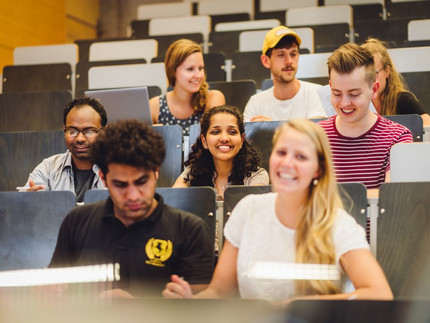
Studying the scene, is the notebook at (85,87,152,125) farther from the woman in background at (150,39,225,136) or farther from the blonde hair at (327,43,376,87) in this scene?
the blonde hair at (327,43,376,87)

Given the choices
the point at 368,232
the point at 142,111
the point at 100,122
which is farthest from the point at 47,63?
the point at 368,232

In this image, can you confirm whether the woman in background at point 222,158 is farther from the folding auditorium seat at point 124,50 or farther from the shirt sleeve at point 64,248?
the folding auditorium seat at point 124,50

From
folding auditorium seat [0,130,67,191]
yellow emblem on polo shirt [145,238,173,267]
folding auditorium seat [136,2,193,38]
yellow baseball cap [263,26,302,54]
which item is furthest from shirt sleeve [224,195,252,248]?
folding auditorium seat [136,2,193,38]

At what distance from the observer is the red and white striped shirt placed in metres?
1.57

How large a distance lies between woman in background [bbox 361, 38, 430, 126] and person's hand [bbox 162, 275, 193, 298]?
1211 mm

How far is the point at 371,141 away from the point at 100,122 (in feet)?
2.43

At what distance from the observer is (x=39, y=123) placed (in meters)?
2.54

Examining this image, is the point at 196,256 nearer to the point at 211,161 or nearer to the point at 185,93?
the point at 211,161

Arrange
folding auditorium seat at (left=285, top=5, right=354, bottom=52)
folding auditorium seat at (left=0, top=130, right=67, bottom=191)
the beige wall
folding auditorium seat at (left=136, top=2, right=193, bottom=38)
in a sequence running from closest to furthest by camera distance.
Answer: folding auditorium seat at (left=0, top=130, right=67, bottom=191)
folding auditorium seat at (left=285, top=5, right=354, bottom=52)
the beige wall
folding auditorium seat at (left=136, top=2, right=193, bottom=38)

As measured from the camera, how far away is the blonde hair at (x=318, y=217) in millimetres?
1041

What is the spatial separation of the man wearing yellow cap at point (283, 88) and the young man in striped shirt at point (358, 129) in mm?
635

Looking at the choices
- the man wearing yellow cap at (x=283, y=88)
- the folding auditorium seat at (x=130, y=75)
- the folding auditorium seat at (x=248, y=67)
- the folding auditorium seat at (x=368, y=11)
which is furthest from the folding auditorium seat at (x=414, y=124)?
the folding auditorium seat at (x=368, y=11)

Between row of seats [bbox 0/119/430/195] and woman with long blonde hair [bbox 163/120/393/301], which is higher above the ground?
row of seats [bbox 0/119/430/195]

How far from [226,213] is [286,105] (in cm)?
97
